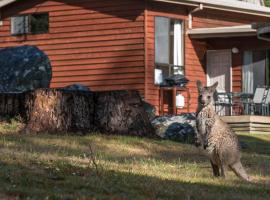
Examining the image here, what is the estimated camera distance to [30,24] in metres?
29.8

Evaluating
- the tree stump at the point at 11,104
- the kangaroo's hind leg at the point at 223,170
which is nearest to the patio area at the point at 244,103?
the tree stump at the point at 11,104

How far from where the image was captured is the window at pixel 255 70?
96.4ft

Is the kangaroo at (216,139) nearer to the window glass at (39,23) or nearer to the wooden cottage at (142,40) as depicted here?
the wooden cottage at (142,40)

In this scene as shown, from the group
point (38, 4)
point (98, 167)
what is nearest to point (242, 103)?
point (38, 4)

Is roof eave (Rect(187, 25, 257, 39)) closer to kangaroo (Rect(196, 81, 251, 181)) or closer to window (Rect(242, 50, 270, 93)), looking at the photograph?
window (Rect(242, 50, 270, 93))

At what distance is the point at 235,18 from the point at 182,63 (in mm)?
3721

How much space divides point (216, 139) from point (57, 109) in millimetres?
5997

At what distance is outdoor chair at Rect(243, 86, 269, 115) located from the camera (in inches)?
1068

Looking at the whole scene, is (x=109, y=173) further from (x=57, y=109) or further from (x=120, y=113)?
(x=120, y=113)

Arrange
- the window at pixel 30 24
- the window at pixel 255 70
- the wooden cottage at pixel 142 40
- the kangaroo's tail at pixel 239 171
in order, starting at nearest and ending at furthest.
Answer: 1. the kangaroo's tail at pixel 239 171
2. the wooden cottage at pixel 142 40
3. the window at pixel 255 70
4. the window at pixel 30 24

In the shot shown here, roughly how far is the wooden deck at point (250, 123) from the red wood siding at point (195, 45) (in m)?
3.23

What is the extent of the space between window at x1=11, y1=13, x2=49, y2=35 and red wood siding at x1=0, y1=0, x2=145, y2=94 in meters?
0.19

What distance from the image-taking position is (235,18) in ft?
101

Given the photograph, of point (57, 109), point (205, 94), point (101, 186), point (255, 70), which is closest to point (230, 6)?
point (255, 70)
